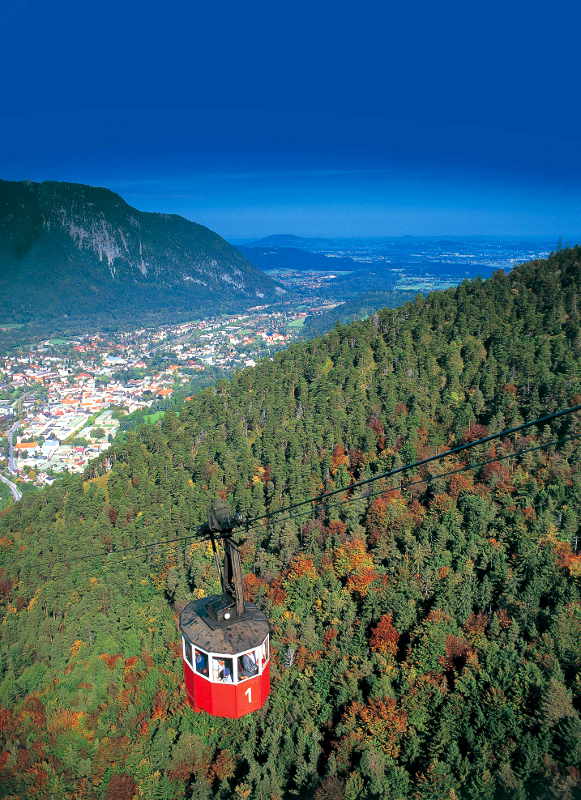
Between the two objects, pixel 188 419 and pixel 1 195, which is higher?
pixel 1 195

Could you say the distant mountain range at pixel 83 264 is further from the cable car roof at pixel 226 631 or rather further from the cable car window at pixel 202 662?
the cable car window at pixel 202 662

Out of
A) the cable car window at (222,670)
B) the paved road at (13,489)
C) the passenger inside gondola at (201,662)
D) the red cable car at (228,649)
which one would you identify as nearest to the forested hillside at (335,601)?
the red cable car at (228,649)

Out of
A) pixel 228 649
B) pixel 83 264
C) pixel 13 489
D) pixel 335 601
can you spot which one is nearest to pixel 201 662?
pixel 228 649

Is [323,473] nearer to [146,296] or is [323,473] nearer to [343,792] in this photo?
[343,792]

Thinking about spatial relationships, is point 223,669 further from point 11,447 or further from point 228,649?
point 11,447

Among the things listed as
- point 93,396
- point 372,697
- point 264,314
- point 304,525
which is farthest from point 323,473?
point 264,314

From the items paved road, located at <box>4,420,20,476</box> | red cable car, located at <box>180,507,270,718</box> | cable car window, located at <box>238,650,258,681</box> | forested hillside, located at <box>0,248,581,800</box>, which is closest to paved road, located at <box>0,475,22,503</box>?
paved road, located at <box>4,420,20,476</box>
